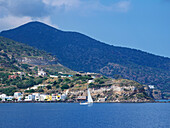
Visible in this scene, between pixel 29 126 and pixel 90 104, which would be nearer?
pixel 29 126

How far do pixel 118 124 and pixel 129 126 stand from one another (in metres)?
4.40

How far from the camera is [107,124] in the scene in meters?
87.1

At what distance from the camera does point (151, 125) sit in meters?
85.6

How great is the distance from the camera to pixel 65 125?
8444 cm

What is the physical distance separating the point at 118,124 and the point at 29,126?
20.3 m

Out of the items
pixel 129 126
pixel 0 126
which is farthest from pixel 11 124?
pixel 129 126

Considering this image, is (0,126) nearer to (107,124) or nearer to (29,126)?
(29,126)

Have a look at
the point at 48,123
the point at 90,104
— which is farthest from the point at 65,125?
the point at 90,104

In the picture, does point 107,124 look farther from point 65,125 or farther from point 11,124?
point 11,124

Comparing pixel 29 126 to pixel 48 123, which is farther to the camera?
pixel 48 123

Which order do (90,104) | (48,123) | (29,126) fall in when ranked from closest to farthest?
1. (29,126)
2. (48,123)
3. (90,104)

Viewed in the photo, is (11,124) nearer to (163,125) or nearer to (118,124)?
(118,124)

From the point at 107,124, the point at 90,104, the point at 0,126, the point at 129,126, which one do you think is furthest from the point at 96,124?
the point at 90,104

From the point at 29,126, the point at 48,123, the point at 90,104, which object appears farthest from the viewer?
the point at 90,104
